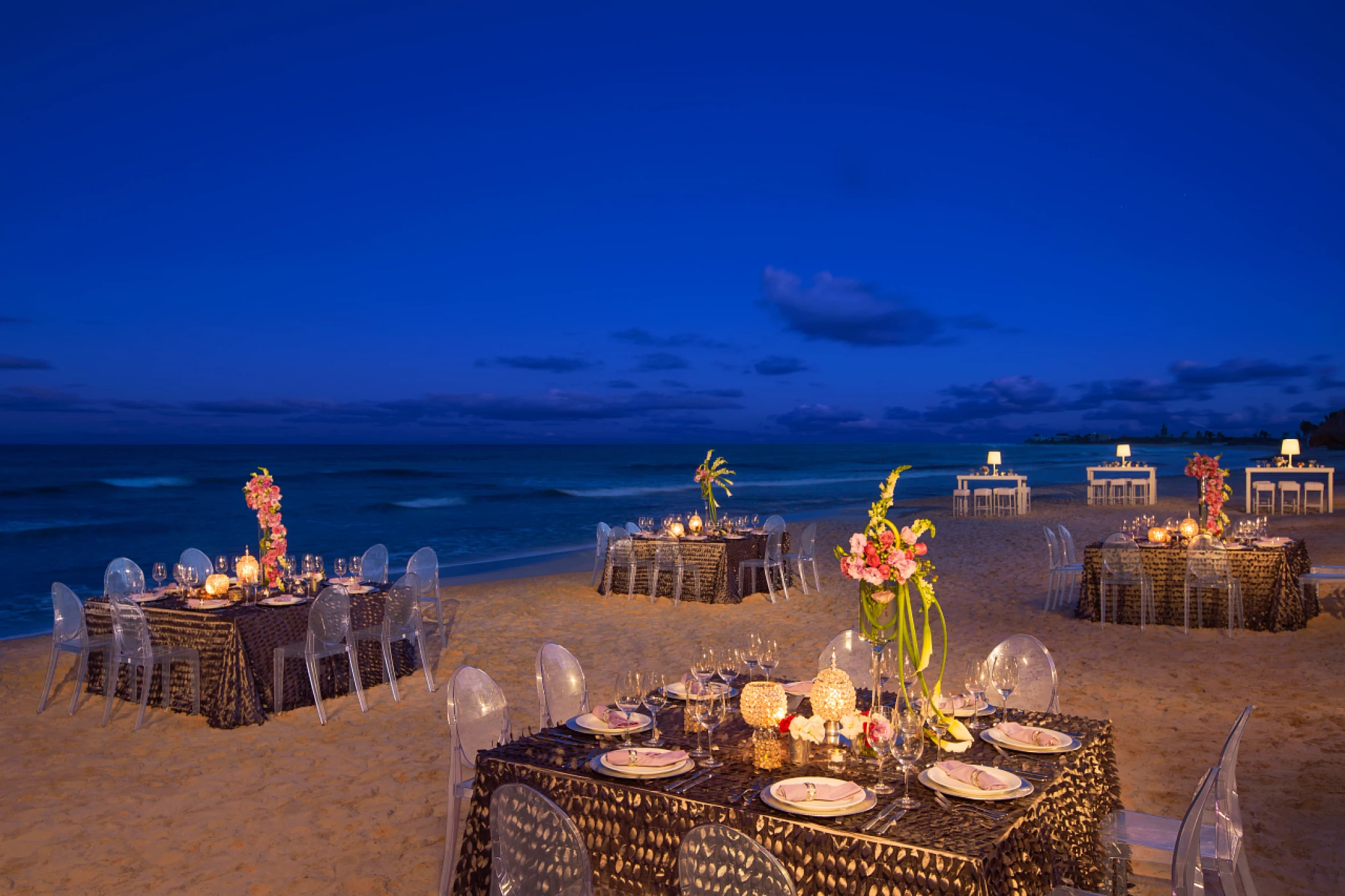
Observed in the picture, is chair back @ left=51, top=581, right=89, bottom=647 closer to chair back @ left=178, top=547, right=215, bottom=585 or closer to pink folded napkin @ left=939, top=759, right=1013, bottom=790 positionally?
chair back @ left=178, top=547, right=215, bottom=585

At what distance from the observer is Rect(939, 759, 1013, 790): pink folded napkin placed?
2.41m

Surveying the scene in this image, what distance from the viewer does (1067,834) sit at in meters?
2.58

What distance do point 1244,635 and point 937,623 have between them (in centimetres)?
255

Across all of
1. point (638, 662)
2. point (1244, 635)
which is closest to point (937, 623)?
point (1244, 635)

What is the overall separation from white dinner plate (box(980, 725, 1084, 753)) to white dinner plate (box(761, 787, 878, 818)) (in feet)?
2.05

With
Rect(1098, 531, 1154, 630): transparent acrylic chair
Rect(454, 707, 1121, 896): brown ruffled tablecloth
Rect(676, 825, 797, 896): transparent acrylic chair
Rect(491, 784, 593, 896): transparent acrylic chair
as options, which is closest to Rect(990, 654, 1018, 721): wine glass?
Rect(454, 707, 1121, 896): brown ruffled tablecloth

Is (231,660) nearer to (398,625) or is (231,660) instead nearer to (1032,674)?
(398,625)

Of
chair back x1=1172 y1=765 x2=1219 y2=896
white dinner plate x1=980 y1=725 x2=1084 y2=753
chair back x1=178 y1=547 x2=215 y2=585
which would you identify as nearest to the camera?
chair back x1=1172 y1=765 x2=1219 y2=896

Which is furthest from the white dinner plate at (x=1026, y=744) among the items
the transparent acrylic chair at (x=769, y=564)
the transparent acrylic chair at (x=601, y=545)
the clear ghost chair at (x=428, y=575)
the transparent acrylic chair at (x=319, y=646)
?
the transparent acrylic chair at (x=601, y=545)

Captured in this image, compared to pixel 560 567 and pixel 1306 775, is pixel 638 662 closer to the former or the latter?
pixel 1306 775

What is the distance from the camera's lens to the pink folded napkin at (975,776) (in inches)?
94.9

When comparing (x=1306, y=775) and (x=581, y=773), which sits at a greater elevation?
(x=581, y=773)

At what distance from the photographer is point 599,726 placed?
3.03m

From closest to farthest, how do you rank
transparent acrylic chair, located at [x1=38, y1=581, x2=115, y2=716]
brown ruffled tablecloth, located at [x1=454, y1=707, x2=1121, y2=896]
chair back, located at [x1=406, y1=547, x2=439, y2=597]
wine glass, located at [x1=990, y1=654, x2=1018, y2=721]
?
brown ruffled tablecloth, located at [x1=454, y1=707, x2=1121, y2=896]
wine glass, located at [x1=990, y1=654, x2=1018, y2=721]
transparent acrylic chair, located at [x1=38, y1=581, x2=115, y2=716]
chair back, located at [x1=406, y1=547, x2=439, y2=597]
